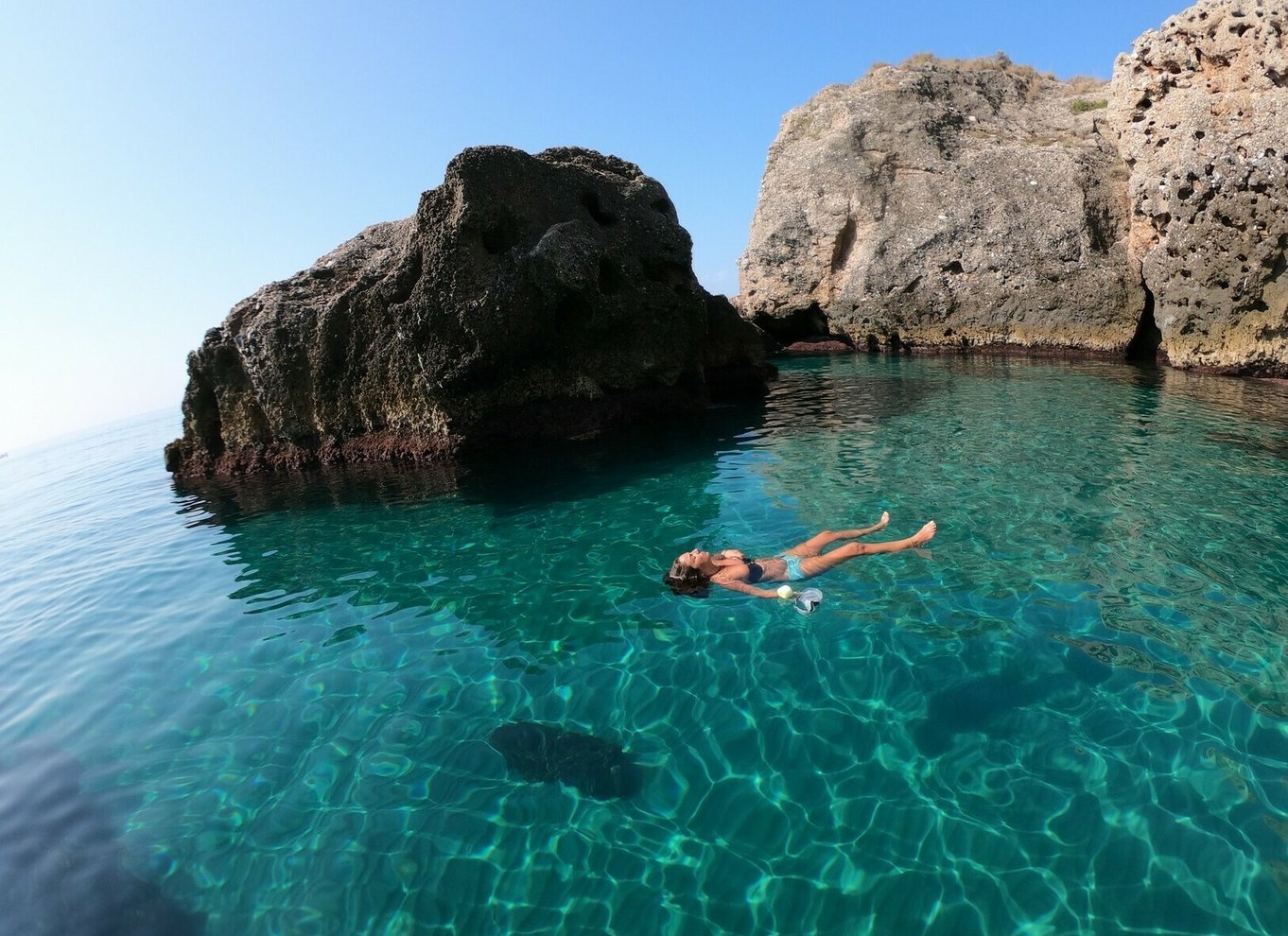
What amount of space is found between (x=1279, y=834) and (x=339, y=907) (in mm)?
5280

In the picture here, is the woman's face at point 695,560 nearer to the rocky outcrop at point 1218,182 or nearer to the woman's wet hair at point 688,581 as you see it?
the woman's wet hair at point 688,581

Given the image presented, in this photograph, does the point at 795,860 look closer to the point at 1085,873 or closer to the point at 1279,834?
the point at 1085,873

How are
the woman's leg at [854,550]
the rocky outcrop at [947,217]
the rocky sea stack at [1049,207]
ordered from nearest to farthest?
the woman's leg at [854,550], the rocky sea stack at [1049,207], the rocky outcrop at [947,217]

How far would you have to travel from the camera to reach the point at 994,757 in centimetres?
459

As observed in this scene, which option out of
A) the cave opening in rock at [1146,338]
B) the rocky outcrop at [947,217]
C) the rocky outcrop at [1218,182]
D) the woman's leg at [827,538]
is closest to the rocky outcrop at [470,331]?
the woman's leg at [827,538]

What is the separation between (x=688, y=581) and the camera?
7102mm

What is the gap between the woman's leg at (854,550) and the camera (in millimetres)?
7281

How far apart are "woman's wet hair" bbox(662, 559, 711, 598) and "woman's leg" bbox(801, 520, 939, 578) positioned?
3.49ft

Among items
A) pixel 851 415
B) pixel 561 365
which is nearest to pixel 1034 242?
pixel 851 415

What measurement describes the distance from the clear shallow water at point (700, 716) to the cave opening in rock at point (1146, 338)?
1224cm

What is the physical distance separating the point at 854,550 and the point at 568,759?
3852 mm

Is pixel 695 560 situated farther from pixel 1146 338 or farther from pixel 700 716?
pixel 1146 338

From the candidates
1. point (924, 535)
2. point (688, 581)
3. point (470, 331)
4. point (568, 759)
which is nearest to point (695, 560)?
point (688, 581)

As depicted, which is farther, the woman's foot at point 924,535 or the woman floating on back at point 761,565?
the woman's foot at point 924,535
